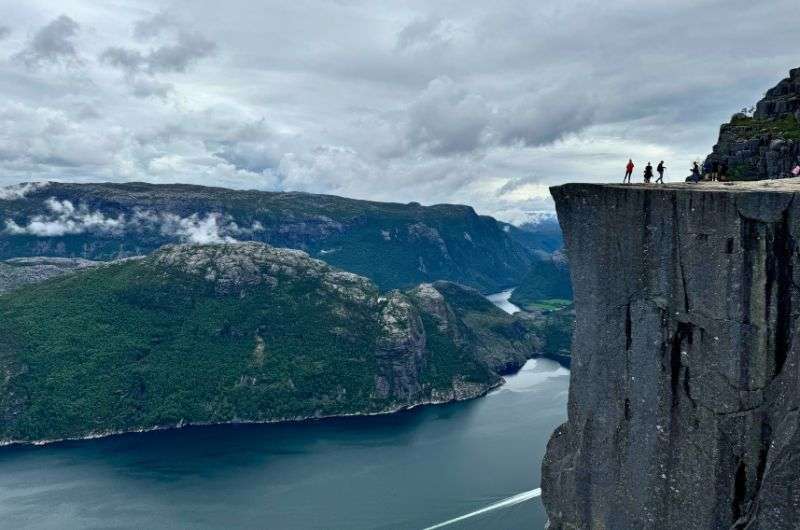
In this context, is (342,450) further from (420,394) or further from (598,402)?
(598,402)

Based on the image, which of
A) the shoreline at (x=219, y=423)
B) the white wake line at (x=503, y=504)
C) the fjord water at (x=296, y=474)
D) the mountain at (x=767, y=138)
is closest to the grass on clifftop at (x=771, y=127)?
the mountain at (x=767, y=138)

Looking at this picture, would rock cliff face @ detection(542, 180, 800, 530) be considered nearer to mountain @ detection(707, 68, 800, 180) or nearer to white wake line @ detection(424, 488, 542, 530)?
mountain @ detection(707, 68, 800, 180)

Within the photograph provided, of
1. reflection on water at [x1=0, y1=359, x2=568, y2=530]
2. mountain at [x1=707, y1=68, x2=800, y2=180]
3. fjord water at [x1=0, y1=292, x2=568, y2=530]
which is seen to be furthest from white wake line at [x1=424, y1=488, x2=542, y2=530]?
mountain at [x1=707, y1=68, x2=800, y2=180]

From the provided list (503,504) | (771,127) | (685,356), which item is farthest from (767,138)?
(503,504)

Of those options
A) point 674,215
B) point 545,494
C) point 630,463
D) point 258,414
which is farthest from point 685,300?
point 258,414

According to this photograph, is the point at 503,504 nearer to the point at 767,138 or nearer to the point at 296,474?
the point at 296,474

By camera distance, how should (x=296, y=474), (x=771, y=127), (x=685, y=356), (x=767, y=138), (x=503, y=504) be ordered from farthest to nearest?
(x=296, y=474) < (x=503, y=504) < (x=771, y=127) < (x=767, y=138) < (x=685, y=356)

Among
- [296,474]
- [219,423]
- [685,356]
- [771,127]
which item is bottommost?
[219,423]

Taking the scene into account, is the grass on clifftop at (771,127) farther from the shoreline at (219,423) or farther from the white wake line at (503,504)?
the shoreline at (219,423)
